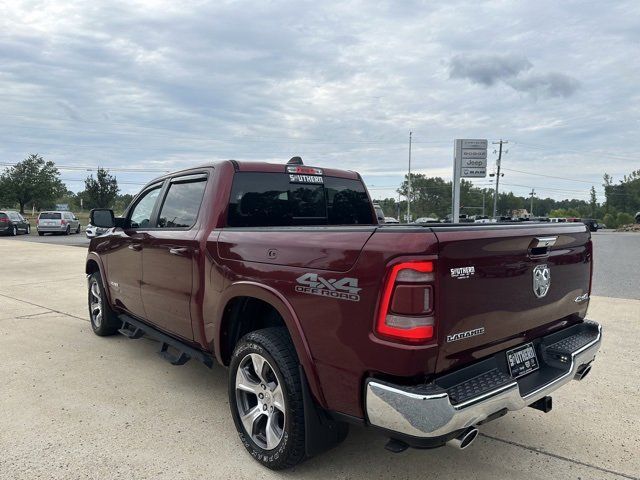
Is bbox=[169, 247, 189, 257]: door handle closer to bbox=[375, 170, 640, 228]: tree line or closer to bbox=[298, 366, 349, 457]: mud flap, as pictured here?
bbox=[298, 366, 349, 457]: mud flap

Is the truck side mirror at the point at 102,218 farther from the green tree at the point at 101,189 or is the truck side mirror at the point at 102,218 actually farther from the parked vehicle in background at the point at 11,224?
the green tree at the point at 101,189

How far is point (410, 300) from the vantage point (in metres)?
2.23

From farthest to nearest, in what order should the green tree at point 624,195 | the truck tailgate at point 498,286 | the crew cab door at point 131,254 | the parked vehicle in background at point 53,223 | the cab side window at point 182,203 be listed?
the green tree at point 624,195, the parked vehicle in background at point 53,223, the crew cab door at point 131,254, the cab side window at point 182,203, the truck tailgate at point 498,286

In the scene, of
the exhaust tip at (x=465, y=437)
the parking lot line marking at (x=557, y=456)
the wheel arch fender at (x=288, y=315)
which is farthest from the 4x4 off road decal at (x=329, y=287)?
the parking lot line marking at (x=557, y=456)

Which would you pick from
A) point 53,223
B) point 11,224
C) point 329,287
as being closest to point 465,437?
point 329,287

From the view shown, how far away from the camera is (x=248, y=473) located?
2936 mm

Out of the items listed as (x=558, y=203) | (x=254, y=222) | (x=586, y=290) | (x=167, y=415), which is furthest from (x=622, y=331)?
(x=558, y=203)

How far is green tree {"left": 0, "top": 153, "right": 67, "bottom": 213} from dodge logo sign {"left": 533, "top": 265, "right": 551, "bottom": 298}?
5904cm

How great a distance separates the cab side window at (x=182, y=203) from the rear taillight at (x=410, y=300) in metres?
2.04

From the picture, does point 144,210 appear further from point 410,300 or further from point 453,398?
point 453,398

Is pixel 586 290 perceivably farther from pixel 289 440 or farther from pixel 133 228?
pixel 133 228

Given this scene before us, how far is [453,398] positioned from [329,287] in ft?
2.58

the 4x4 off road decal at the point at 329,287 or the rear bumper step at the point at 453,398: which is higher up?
the 4x4 off road decal at the point at 329,287

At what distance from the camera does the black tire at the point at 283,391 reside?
2715mm
